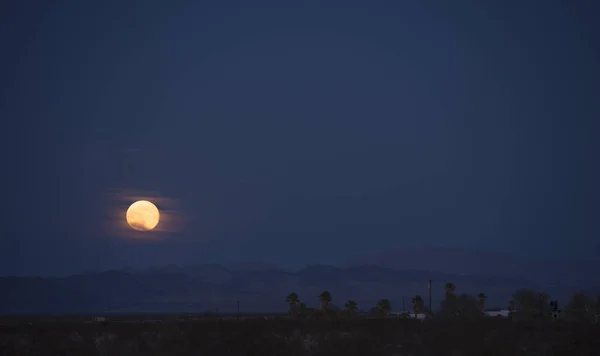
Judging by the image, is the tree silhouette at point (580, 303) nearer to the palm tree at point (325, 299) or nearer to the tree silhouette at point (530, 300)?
the tree silhouette at point (530, 300)

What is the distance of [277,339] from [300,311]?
81911 millimetres

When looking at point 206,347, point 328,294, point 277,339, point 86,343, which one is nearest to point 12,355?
point 86,343

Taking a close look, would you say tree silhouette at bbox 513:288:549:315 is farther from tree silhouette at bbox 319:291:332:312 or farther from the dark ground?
the dark ground

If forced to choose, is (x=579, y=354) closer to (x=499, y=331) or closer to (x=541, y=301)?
(x=499, y=331)

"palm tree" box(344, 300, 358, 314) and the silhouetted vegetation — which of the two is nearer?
the silhouetted vegetation

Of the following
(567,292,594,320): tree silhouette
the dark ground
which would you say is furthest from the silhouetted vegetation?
(567,292,594,320): tree silhouette

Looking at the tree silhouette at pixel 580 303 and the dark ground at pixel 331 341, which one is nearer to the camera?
the dark ground at pixel 331 341

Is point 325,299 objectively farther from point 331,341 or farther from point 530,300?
point 331,341

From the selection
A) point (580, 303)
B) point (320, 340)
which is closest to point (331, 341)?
point (320, 340)

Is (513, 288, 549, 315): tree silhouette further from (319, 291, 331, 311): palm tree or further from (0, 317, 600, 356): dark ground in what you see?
(0, 317, 600, 356): dark ground

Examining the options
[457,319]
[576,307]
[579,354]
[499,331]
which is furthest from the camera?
[576,307]

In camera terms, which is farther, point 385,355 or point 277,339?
point 277,339

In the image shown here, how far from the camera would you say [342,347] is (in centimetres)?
4400

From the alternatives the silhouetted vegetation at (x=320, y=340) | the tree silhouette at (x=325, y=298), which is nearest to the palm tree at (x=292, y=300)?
the tree silhouette at (x=325, y=298)
